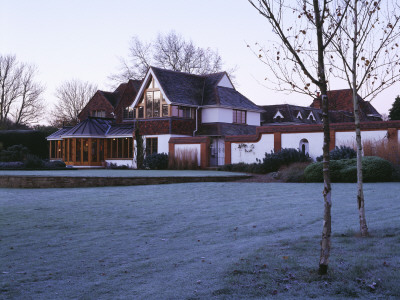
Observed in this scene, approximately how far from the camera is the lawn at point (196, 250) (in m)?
4.80

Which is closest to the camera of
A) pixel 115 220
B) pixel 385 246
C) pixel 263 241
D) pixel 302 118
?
pixel 385 246

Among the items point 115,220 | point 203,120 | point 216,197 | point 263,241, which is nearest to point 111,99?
point 203,120

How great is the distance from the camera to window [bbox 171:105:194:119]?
33.2 metres

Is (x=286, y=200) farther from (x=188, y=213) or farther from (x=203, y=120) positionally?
(x=203, y=120)

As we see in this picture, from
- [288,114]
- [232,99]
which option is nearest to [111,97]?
[232,99]

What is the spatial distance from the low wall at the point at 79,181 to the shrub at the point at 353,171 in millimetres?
4153

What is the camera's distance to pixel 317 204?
34.5ft

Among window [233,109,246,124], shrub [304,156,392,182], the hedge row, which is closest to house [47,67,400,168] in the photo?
window [233,109,246,124]

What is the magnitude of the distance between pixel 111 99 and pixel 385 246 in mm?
41470

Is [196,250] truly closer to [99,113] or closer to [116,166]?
[116,166]

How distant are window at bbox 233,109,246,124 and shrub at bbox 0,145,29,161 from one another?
1710 centimetres

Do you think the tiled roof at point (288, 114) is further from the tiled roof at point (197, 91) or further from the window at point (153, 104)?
the window at point (153, 104)

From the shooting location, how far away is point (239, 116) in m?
36.7

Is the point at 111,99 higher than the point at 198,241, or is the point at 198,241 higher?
the point at 111,99
